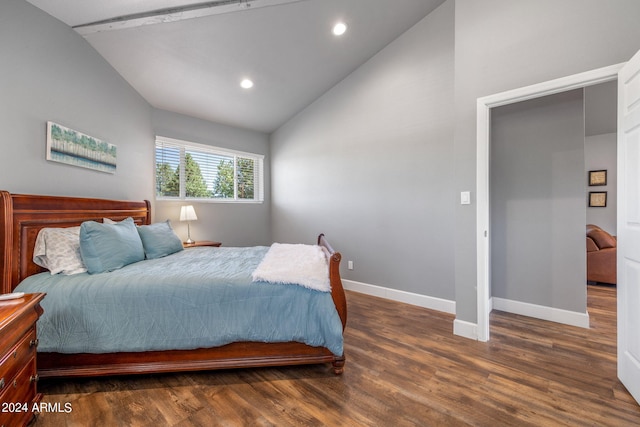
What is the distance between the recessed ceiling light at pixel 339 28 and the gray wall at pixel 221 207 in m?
2.43

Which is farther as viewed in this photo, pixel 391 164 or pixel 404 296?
pixel 391 164

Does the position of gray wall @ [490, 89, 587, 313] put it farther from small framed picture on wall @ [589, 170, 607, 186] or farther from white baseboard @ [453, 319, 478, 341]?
small framed picture on wall @ [589, 170, 607, 186]

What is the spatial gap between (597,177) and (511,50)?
16.0 feet

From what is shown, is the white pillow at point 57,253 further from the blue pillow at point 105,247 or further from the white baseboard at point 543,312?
the white baseboard at point 543,312

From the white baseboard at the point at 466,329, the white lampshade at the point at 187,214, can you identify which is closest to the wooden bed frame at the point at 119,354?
the white baseboard at the point at 466,329

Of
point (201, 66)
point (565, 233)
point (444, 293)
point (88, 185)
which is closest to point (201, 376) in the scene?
point (88, 185)

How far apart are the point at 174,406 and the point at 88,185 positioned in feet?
7.57

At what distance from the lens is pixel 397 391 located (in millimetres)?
1752

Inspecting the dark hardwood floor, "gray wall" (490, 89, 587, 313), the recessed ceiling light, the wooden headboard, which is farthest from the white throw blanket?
the recessed ceiling light

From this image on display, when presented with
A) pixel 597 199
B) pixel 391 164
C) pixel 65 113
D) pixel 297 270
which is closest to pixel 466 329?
pixel 297 270

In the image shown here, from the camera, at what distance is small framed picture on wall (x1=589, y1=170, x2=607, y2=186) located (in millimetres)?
5207

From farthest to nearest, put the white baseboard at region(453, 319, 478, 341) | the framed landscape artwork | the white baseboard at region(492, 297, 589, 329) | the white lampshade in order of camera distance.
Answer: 1. the white lampshade
2. the white baseboard at region(492, 297, 589, 329)
3. the white baseboard at region(453, 319, 478, 341)
4. the framed landscape artwork

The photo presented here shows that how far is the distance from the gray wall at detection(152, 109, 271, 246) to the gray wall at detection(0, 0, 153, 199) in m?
0.72

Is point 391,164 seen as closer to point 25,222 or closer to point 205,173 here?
point 205,173
